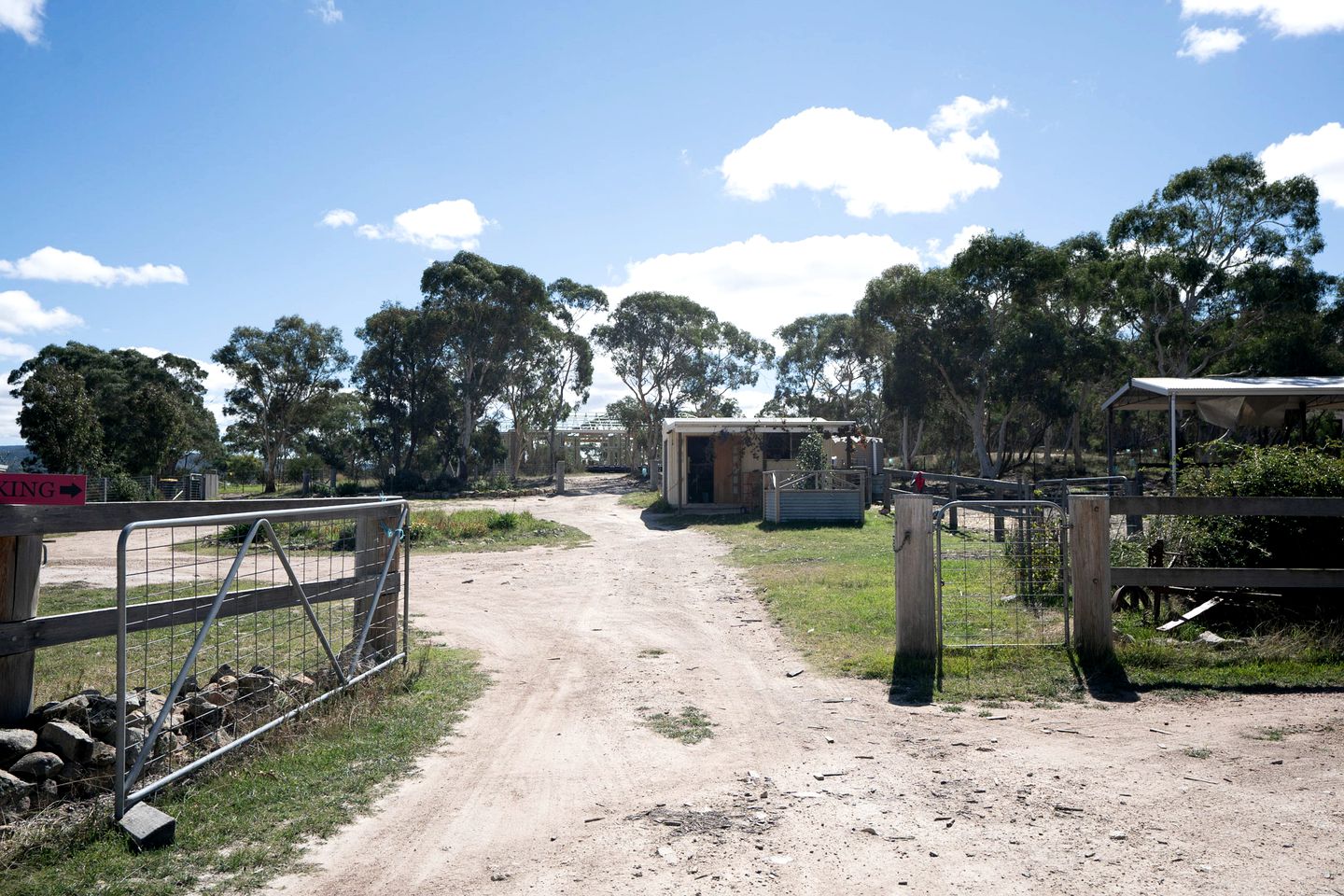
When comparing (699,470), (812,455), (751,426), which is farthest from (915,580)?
(699,470)

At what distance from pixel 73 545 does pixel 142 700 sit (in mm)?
17407

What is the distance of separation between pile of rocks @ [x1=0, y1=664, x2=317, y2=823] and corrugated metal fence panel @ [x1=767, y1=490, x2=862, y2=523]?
17137 millimetres

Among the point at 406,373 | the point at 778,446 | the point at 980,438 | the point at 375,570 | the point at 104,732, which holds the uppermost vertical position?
the point at 406,373

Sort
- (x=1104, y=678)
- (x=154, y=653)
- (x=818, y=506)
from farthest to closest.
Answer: (x=818, y=506), (x=154, y=653), (x=1104, y=678)

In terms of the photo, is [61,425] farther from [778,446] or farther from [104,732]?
[104,732]

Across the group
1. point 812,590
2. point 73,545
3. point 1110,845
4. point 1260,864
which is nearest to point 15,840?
point 1110,845

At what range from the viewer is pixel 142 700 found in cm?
498

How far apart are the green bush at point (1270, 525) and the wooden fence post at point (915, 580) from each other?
320 cm

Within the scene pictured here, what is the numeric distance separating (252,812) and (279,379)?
4901 cm

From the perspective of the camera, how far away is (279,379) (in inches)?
1925

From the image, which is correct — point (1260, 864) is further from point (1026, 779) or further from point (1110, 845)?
point (1026, 779)

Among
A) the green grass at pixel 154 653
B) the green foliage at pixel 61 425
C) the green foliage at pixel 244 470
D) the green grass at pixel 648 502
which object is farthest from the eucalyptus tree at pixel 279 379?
the green grass at pixel 154 653

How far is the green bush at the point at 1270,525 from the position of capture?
26.1ft

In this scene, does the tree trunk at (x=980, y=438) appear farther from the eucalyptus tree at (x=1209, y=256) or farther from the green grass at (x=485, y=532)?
the green grass at (x=485, y=532)
